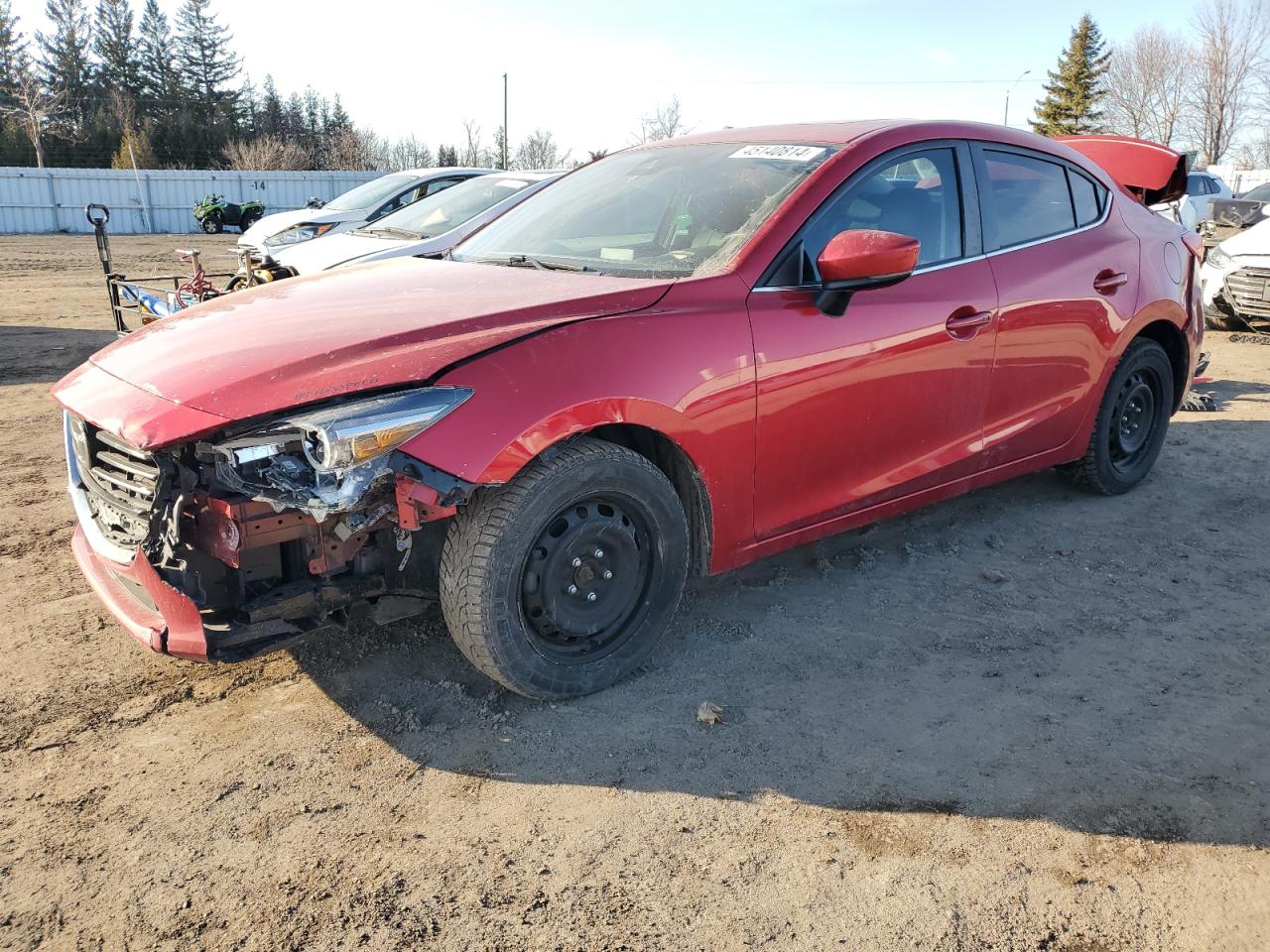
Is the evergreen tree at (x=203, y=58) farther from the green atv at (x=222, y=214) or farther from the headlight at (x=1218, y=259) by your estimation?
the headlight at (x=1218, y=259)

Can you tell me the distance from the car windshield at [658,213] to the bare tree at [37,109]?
4481cm

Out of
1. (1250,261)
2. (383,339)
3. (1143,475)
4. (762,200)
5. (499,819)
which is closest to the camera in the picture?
(499,819)

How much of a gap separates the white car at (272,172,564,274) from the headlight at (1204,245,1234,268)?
691 cm

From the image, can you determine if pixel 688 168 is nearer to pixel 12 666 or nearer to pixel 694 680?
pixel 694 680

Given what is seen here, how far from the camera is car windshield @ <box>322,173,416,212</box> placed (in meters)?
10.2

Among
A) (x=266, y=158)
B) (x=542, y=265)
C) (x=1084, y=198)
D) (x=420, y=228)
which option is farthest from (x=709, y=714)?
(x=266, y=158)

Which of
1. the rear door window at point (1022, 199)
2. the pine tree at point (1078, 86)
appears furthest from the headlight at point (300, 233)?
the pine tree at point (1078, 86)

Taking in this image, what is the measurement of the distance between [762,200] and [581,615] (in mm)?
1561

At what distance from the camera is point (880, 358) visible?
342 cm

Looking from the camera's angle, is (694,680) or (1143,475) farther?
(1143,475)

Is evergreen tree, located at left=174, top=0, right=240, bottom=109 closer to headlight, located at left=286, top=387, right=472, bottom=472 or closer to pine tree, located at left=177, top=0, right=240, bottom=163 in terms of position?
pine tree, located at left=177, top=0, right=240, bottom=163

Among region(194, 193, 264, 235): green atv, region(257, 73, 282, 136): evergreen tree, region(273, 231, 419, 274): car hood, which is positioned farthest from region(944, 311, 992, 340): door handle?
region(257, 73, 282, 136): evergreen tree

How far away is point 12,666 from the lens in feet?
10.4

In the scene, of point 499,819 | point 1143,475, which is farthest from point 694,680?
point 1143,475
